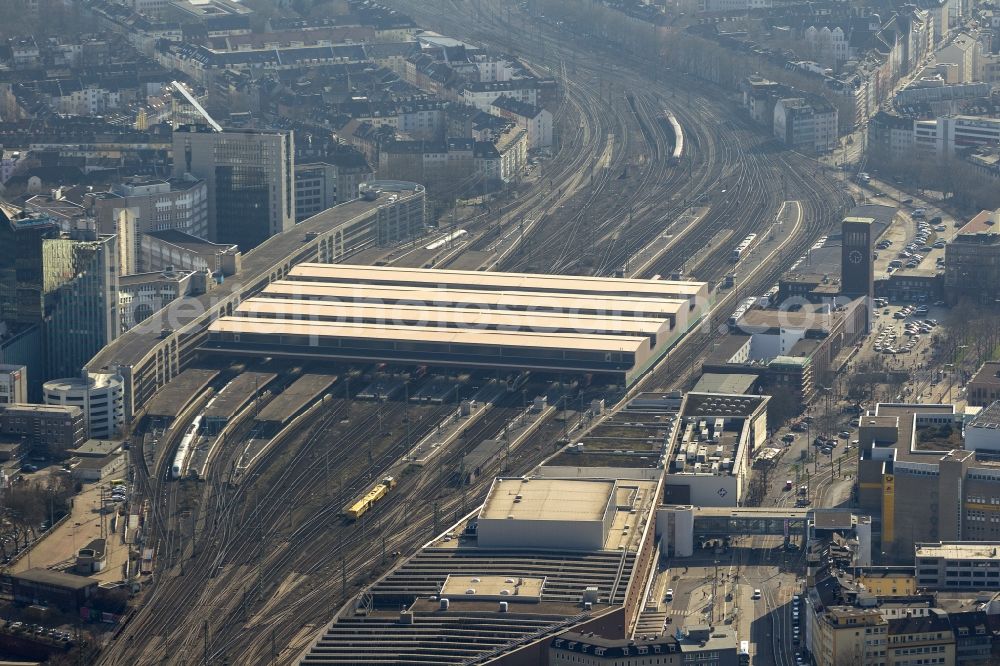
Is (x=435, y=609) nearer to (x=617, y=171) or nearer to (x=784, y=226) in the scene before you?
(x=784, y=226)

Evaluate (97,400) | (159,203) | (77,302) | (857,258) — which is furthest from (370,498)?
(159,203)

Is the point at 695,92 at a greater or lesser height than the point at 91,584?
greater

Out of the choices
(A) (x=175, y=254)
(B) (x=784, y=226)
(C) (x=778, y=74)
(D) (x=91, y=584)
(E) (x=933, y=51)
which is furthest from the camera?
(E) (x=933, y=51)

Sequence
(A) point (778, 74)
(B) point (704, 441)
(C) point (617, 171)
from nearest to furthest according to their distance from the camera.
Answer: (B) point (704, 441), (C) point (617, 171), (A) point (778, 74)

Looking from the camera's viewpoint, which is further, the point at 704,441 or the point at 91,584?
the point at 704,441

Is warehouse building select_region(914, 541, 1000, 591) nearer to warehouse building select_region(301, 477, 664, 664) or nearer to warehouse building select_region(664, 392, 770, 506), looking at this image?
warehouse building select_region(301, 477, 664, 664)

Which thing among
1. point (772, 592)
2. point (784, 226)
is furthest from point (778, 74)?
point (772, 592)

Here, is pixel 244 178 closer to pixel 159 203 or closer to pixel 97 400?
pixel 159 203
